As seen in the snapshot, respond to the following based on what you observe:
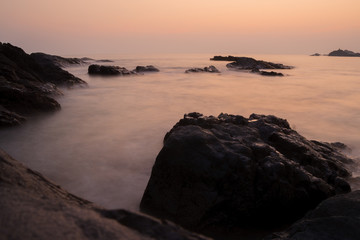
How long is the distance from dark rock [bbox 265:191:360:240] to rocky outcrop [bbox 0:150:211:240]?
1.40 metres

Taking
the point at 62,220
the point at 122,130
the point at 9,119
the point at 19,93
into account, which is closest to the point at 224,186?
the point at 62,220

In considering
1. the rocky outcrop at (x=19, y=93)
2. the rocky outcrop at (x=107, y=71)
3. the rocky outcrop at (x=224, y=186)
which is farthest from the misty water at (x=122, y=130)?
the rocky outcrop at (x=107, y=71)

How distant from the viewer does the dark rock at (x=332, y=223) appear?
2.48m

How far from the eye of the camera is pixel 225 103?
1284 cm

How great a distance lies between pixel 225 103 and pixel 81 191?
373 inches

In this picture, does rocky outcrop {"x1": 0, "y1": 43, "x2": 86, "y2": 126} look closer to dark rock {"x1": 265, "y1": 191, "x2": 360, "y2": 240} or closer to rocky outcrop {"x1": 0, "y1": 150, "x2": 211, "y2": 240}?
rocky outcrop {"x1": 0, "y1": 150, "x2": 211, "y2": 240}

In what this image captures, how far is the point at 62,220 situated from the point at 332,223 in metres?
2.25

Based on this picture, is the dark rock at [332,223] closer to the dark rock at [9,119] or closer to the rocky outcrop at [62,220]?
the rocky outcrop at [62,220]

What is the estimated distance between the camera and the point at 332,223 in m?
2.59

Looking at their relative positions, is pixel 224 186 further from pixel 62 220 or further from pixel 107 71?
pixel 107 71

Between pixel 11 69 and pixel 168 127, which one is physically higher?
pixel 11 69

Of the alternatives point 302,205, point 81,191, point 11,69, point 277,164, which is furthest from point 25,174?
point 11,69

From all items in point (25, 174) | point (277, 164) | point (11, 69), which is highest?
point (11, 69)

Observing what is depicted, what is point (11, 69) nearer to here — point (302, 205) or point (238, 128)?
point (238, 128)
